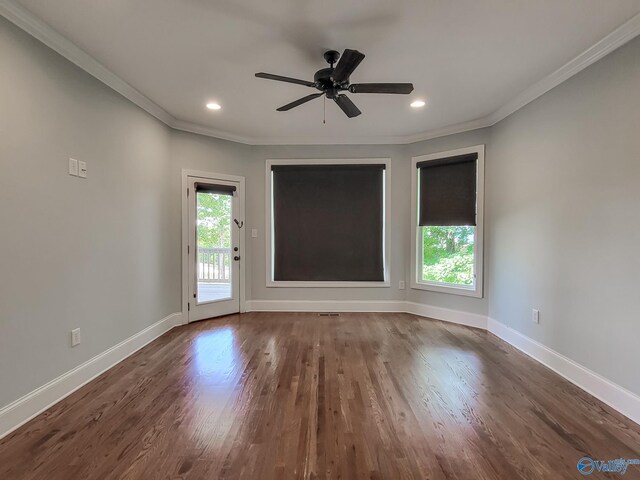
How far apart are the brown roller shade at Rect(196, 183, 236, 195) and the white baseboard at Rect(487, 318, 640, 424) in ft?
13.3

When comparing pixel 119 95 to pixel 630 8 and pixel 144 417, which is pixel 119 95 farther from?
pixel 630 8

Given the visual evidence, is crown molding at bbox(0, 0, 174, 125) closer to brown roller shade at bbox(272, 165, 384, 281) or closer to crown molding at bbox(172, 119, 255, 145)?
crown molding at bbox(172, 119, 255, 145)

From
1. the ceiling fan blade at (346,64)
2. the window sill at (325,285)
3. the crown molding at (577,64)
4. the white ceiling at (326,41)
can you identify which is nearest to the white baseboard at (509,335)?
the window sill at (325,285)

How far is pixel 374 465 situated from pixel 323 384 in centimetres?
87

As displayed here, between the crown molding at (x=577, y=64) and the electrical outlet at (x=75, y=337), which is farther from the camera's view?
the electrical outlet at (x=75, y=337)

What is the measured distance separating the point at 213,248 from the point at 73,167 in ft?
6.63

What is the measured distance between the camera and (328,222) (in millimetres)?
4527

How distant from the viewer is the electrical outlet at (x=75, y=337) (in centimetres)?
231

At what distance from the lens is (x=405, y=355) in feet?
9.72

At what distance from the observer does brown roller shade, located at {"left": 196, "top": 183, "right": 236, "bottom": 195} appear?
402 cm

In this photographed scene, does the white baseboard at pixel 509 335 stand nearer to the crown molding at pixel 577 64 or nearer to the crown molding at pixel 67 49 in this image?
the crown molding at pixel 577 64

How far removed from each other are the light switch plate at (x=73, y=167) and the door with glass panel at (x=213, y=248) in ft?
5.23

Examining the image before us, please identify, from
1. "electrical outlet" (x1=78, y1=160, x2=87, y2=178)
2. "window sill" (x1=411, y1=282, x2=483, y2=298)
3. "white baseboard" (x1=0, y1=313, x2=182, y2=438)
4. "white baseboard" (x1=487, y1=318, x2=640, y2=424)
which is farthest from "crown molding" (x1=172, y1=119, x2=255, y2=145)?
"white baseboard" (x1=487, y1=318, x2=640, y2=424)

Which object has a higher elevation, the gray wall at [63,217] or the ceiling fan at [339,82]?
the ceiling fan at [339,82]
